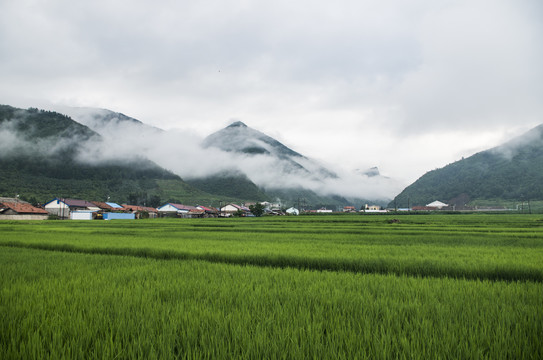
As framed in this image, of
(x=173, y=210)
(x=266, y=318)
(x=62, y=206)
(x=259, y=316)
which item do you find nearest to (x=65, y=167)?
(x=173, y=210)

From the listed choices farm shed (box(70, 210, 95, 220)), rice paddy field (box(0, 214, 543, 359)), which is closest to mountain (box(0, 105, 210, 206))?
farm shed (box(70, 210, 95, 220))

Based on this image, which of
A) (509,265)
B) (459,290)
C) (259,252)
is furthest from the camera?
(259,252)

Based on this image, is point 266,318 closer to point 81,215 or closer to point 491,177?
point 81,215

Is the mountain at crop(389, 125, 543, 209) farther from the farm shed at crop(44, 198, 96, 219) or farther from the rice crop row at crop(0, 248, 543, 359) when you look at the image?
the rice crop row at crop(0, 248, 543, 359)

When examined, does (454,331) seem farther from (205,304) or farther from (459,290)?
(205,304)

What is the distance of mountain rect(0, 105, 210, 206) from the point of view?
10200 cm

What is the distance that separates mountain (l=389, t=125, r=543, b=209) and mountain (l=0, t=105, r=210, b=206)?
361 feet

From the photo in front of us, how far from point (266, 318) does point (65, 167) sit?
139m

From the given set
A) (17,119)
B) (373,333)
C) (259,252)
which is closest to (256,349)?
(373,333)

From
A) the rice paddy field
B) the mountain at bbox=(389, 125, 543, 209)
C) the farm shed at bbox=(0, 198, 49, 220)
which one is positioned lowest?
the farm shed at bbox=(0, 198, 49, 220)

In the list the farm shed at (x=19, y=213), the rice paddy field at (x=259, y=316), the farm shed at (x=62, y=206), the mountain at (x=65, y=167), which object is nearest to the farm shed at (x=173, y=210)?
the mountain at (x=65, y=167)

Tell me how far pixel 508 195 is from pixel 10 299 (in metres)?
142

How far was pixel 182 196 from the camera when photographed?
5561 inches

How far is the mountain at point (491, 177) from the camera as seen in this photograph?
375 ft
